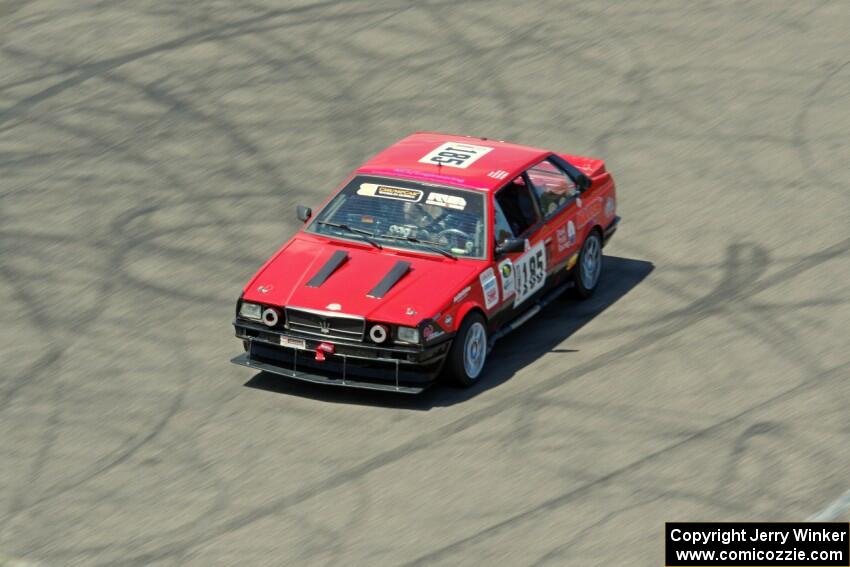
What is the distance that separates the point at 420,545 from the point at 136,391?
10.9 feet

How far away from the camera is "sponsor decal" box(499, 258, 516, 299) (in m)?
12.1

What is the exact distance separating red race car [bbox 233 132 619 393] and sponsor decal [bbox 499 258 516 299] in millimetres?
18

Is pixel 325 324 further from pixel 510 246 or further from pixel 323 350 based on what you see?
pixel 510 246

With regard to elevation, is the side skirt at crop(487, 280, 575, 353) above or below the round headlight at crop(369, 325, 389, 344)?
below

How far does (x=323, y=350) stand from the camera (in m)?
11.4

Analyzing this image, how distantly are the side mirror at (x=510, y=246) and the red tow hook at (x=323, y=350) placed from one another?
156cm

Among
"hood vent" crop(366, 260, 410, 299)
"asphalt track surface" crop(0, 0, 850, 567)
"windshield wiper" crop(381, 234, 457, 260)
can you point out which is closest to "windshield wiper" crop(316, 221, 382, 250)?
"windshield wiper" crop(381, 234, 457, 260)

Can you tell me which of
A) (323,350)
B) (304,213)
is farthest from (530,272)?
(323,350)

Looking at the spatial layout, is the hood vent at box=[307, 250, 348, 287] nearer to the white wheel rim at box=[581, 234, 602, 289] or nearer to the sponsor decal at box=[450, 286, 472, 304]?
the sponsor decal at box=[450, 286, 472, 304]

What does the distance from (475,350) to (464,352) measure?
251 millimetres

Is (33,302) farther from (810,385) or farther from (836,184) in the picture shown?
(836,184)

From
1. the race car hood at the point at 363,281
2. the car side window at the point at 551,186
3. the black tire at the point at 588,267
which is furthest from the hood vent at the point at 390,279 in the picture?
the black tire at the point at 588,267

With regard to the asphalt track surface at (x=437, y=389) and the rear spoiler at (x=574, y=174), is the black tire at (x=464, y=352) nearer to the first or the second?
the asphalt track surface at (x=437, y=389)

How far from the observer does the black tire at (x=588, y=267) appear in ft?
43.6
